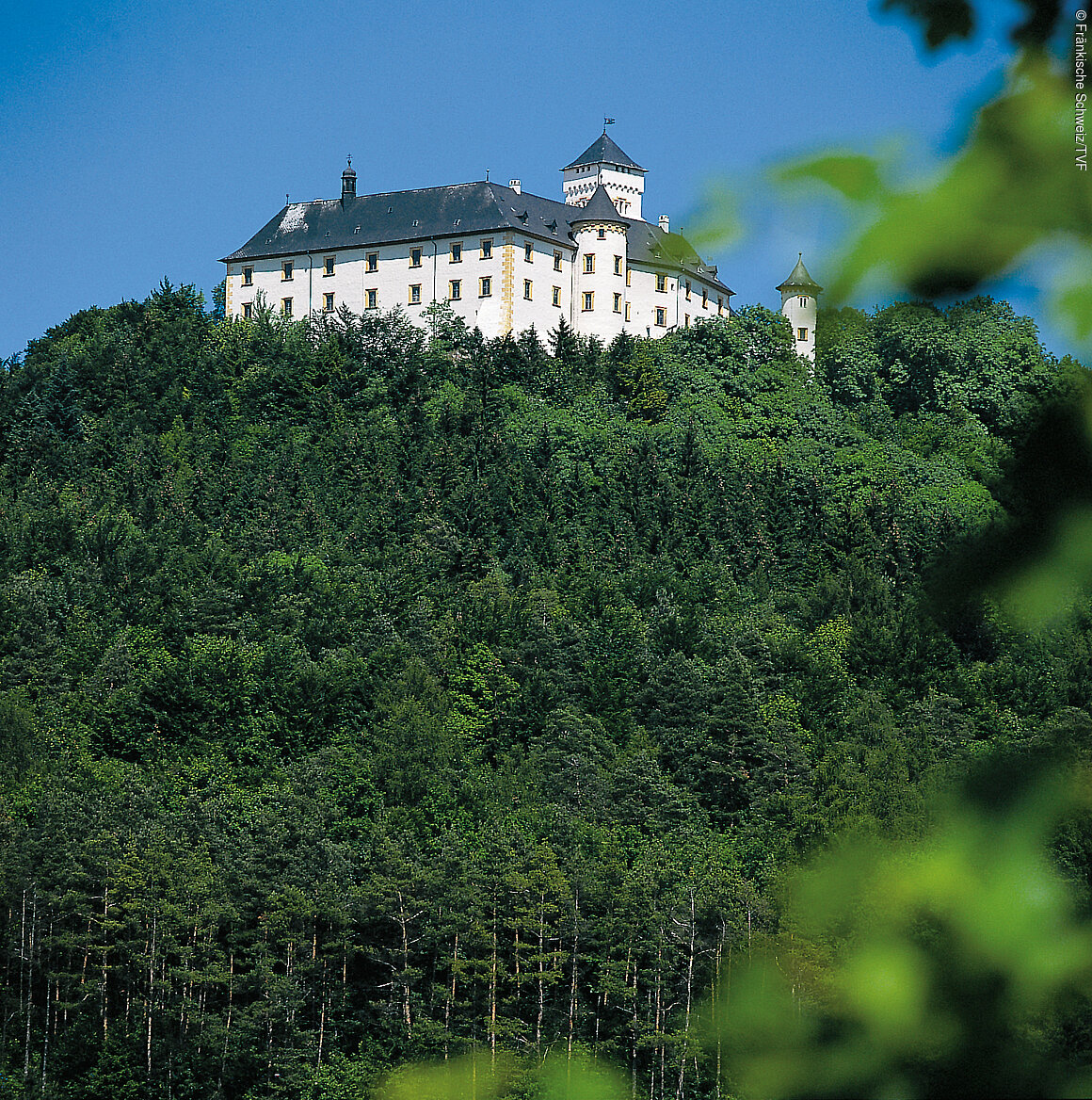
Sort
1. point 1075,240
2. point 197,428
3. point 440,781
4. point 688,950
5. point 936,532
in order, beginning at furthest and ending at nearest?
point 197,428 < point 936,532 < point 440,781 < point 688,950 < point 1075,240

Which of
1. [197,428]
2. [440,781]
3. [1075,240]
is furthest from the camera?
[197,428]

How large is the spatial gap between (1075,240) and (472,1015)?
57.1m

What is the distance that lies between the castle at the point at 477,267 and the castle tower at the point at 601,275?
0.16 ft

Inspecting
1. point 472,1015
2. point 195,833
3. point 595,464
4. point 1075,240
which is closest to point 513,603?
point 595,464

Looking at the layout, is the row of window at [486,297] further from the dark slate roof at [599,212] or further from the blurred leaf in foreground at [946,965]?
the blurred leaf in foreground at [946,965]

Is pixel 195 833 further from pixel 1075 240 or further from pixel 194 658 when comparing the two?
pixel 1075 240

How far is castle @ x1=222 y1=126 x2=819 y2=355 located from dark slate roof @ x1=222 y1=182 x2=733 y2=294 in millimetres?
88

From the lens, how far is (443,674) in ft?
248

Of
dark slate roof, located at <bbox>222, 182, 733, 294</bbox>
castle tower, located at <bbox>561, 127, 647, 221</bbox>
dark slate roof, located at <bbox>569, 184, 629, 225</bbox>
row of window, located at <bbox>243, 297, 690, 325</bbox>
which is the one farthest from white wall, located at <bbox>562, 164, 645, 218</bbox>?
row of window, located at <bbox>243, 297, 690, 325</bbox>

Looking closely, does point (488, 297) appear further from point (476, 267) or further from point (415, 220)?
point (415, 220)

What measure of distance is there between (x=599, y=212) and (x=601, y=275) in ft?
12.6

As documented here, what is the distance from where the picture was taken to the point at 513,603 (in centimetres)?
7819

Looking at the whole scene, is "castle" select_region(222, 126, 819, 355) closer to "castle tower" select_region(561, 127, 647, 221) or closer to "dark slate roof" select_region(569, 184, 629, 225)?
"dark slate roof" select_region(569, 184, 629, 225)

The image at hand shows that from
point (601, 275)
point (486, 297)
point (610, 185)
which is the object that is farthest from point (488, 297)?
point (610, 185)
